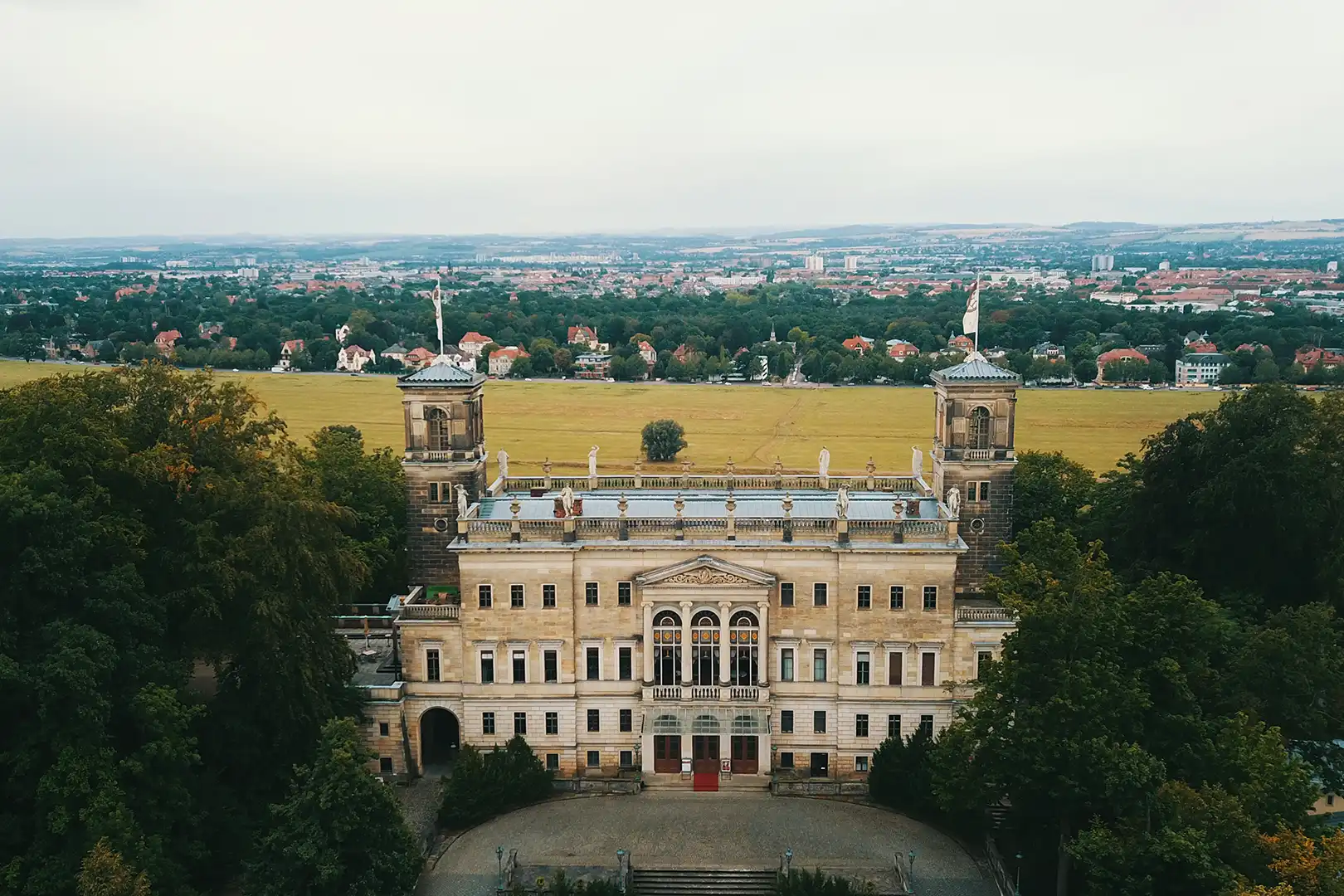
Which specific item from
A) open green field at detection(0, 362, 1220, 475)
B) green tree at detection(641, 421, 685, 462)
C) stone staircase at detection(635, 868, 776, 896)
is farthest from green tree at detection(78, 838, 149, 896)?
green tree at detection(641, 421, 685, 462)

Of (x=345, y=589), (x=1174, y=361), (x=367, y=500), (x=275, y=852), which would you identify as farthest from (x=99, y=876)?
(x=1174, y=361)

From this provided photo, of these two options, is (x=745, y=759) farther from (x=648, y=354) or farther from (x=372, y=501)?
(x=648, y=354)

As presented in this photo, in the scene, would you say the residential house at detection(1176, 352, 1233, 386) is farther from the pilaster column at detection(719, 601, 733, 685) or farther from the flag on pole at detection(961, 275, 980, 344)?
the pilaster column at detection(719, 601, 733, 685)

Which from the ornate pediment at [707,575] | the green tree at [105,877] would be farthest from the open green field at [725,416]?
the green tree at [105,877]

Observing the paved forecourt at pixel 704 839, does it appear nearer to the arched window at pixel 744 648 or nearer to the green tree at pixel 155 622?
the arched window at pixel 744 648

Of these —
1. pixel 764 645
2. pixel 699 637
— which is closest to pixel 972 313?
pixel 764 645
